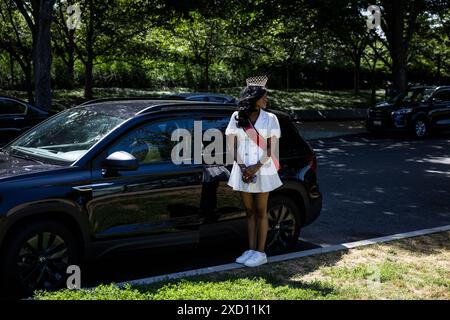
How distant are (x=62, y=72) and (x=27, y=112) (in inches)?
633

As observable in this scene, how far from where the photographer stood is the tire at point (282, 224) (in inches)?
259

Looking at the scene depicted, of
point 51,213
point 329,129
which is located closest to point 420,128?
point 329,129

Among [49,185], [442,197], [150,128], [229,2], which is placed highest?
[229,2]

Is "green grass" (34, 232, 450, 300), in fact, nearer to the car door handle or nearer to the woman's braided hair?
the car door handle

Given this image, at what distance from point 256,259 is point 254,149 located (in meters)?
1.05

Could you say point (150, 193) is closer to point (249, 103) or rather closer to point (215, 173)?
point (215, 173)

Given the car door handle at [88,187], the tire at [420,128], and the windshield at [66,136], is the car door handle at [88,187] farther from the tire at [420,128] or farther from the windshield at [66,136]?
the tire at [420,128]

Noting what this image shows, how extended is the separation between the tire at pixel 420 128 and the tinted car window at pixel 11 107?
40.8 feet

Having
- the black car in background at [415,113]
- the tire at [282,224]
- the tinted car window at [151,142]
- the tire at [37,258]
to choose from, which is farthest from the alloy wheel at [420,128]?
the tire at [37,258]

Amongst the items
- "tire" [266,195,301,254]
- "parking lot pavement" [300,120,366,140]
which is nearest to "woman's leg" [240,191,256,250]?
"tire" [266,195,301,254]

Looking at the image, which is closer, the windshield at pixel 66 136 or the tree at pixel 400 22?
the windshield at pixel 66 136

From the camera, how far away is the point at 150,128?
5758 millimetres
